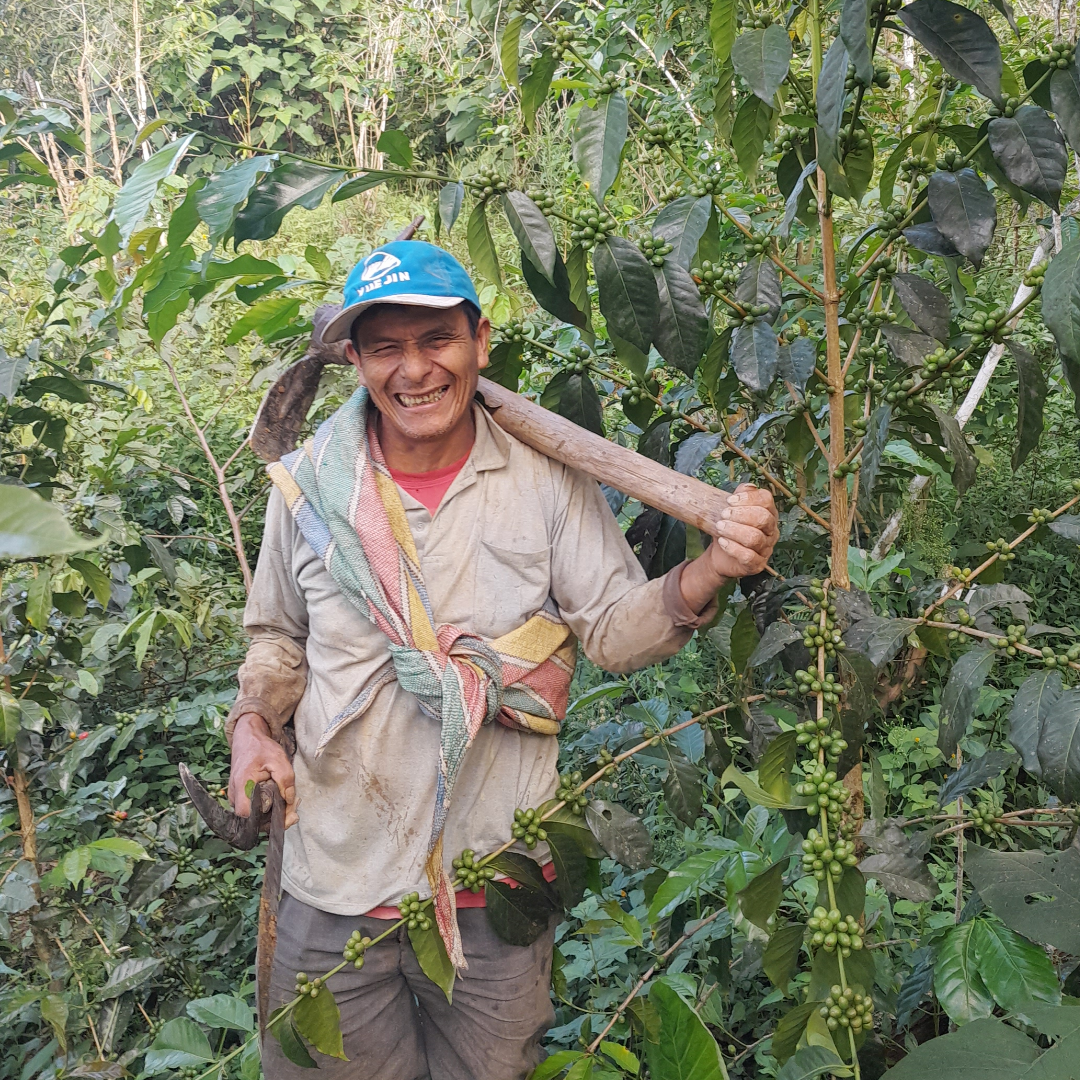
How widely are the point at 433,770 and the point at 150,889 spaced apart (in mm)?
1076

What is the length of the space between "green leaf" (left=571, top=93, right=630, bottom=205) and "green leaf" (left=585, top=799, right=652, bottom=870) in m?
0.89

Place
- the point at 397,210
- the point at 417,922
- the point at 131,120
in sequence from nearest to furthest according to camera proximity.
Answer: the point at 417,922 < the point at 397,210 < the point at 131,120

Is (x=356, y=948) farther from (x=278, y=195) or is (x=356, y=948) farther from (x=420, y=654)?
(x=278, y=195)

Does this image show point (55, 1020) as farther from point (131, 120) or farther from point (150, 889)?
point (131, 120)

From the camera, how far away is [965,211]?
1185 millimetres

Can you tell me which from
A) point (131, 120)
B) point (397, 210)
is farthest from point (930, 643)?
point (131, 120)

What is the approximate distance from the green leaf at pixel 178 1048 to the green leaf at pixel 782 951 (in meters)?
1.20

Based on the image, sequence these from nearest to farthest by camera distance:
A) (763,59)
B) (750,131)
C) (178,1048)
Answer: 1. (763,59)
2. (750,131)
3. (178,1048)

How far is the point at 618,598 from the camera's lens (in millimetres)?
1612

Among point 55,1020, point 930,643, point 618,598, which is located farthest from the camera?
point 55,1020

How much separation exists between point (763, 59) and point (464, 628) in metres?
0.93

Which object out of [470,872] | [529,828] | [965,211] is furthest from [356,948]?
[965,211]

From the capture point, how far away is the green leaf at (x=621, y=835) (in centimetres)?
150

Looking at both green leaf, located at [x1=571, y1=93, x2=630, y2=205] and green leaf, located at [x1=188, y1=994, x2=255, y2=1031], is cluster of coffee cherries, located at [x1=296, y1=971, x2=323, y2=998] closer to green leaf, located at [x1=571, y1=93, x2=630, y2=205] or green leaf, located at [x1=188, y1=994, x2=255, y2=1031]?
green leaf, located at [x1=188, y1=994, x2=255, y2=1031]
